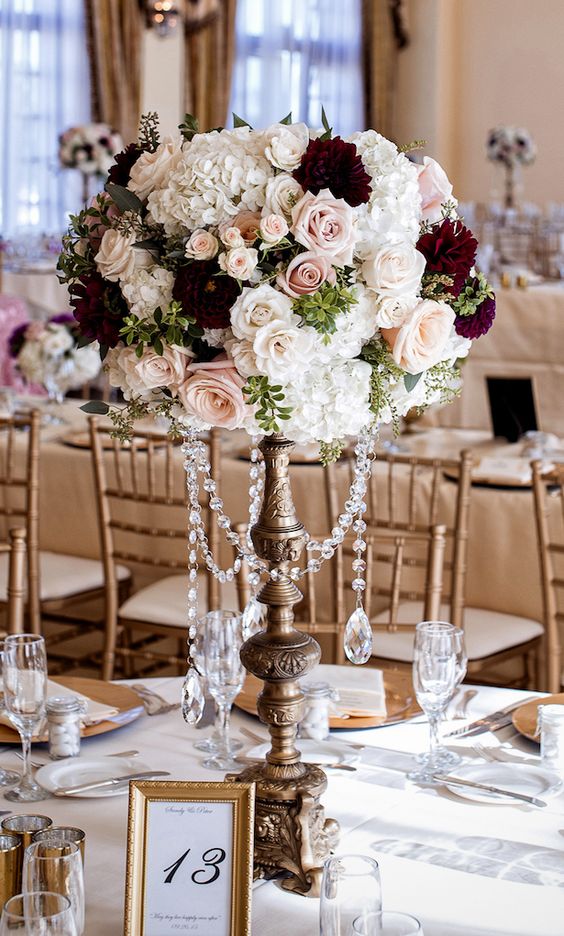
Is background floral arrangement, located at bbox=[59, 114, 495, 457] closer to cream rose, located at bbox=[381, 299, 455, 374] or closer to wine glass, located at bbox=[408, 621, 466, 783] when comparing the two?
cream rose, located at bbox=[381, 299, 455, 374]

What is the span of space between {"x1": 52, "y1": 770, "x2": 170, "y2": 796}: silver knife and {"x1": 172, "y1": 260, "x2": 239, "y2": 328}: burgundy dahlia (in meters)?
0.70

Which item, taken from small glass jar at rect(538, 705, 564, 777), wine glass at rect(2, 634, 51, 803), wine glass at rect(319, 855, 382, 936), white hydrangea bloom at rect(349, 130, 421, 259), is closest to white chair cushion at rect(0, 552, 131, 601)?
wine glass at rect(2, 634, 51, 803)

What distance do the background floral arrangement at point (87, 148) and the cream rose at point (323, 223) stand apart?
7.43 metres

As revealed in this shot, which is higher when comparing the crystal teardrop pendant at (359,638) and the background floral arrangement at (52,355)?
the background floral arrangement at (52,355)

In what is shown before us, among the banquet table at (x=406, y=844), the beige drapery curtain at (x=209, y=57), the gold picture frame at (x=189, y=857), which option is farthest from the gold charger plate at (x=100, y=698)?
the beige drapery curtain at (x=209, y=57)

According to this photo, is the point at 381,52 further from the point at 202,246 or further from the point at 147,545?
the point at 202,246

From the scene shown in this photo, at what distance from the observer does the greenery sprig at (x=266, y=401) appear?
1364mm

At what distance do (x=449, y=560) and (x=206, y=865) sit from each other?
231 centimetres

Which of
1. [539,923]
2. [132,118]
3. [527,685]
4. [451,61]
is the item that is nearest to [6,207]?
[132,118]

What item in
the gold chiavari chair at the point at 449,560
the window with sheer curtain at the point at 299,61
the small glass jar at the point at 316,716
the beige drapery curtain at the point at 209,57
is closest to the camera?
the small glass jar at the point at 316,716

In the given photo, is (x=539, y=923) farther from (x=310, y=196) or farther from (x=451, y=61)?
(x=451, y=61)

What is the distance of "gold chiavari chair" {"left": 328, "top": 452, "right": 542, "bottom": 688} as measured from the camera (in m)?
3.16

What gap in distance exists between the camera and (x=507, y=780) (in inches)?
69.2

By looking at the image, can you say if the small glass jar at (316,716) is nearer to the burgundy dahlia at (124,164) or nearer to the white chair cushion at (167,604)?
the burgundy dahlia at (124,164)
